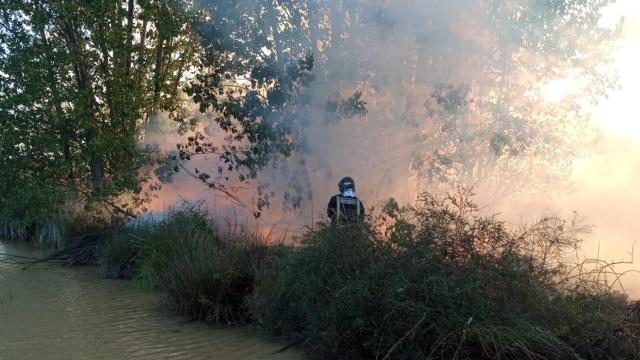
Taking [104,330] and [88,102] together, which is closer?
[104,330]

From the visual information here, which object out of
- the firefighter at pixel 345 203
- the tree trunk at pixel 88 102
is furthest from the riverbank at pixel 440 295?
the tree trunk at pixel 88 102

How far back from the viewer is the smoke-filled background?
35.7ft

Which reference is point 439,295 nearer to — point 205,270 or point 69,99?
point 205,270

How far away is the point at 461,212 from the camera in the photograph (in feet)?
18.0

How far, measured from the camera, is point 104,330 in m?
7.02

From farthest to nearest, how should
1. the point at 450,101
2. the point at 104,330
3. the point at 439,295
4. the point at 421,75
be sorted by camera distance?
the point at 421,75
the point at 450,101
the point at 104,330
the point at 439,295

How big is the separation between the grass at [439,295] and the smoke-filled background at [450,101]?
475 cm

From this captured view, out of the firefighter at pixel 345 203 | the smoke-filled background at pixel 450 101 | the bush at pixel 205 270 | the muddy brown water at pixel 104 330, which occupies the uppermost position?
the smoke-filled background at pixel 450 101

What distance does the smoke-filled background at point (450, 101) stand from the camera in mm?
10891

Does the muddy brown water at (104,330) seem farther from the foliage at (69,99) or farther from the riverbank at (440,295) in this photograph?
the foliage at (69,99)

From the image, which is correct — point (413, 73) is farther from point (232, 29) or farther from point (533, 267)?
point (533, 267)

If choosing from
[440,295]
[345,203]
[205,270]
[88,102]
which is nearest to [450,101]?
[345,203]

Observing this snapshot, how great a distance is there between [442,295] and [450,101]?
6.69m

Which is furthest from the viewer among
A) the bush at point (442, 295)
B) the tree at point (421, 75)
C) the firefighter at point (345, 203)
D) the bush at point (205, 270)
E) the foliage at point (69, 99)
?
the foliage at point (69, 99)
